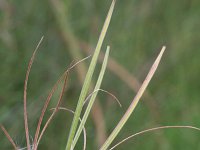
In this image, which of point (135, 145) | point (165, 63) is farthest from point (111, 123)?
point (165, 63)

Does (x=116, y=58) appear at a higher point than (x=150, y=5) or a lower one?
lower

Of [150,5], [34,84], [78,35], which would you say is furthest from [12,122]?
[150,5]

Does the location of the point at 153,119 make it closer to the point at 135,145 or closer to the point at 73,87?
the point at 135,145

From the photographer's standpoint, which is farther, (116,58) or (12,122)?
(116,58)

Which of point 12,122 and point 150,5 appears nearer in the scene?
point 12,122

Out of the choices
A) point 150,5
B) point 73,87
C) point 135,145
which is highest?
point 150,5

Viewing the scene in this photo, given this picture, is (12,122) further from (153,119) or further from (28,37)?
(153,119)
